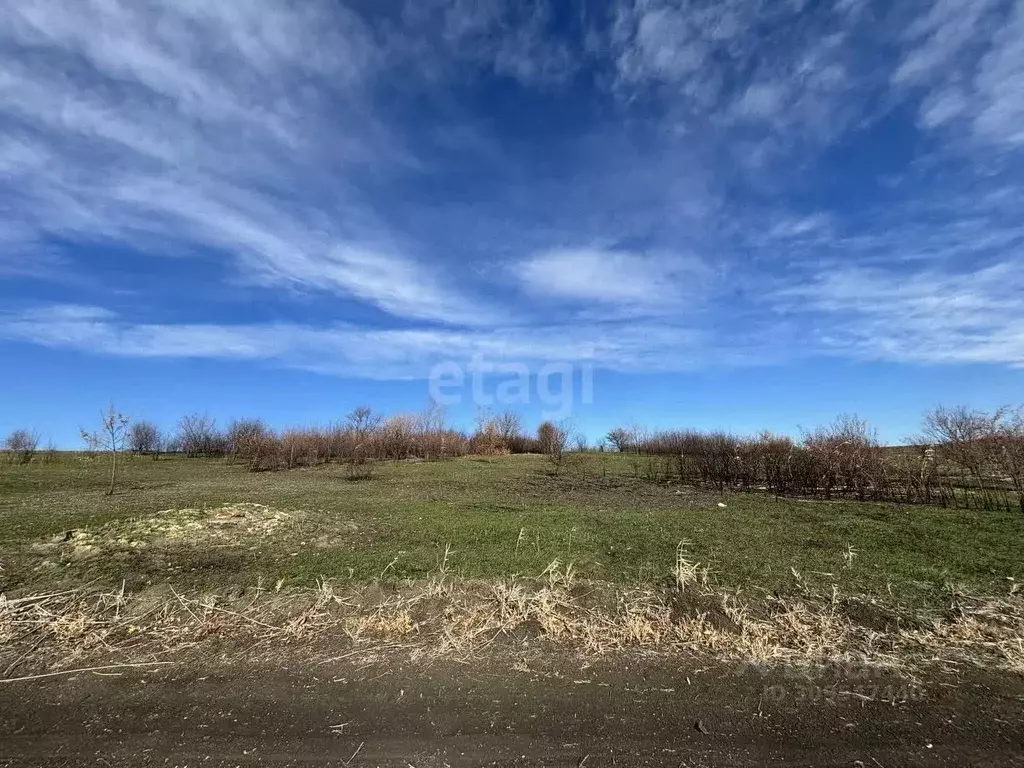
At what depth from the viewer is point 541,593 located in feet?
18.0

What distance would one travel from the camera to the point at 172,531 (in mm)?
7625

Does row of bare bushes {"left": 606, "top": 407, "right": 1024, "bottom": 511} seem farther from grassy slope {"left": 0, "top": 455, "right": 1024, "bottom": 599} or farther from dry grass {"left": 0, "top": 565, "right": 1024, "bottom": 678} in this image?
dry grass {"left": 0, "top": 565, "right": 1024, "bottom": 678}

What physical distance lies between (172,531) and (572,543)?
5608 mm

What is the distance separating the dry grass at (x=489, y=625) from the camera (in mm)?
4465

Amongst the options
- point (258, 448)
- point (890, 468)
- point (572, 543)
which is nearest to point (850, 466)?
point (890, 468)

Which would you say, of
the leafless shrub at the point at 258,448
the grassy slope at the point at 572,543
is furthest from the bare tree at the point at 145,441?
the grassy slope at the point at 572,543

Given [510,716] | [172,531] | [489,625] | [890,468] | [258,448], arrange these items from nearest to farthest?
[510,716], [489,625], [172,531], [890,468], [258,448]

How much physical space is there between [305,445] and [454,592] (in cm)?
3344

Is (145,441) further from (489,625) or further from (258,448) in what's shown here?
(489,625)

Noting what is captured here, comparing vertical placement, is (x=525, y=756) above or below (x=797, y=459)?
below

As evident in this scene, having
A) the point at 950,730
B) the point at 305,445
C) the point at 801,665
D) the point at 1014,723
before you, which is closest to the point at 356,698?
the point at 801,665

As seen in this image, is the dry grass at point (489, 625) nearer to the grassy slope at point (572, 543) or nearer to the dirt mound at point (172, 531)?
the grassy slope at point (572, 543)

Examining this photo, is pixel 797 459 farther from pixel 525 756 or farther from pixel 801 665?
pixel 525 756

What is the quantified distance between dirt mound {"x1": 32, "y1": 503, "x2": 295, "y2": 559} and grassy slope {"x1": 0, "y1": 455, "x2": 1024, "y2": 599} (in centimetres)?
29
